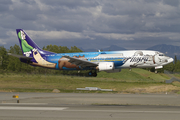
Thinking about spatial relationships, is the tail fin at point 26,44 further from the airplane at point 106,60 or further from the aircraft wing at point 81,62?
the aircraft wing at point 81,62

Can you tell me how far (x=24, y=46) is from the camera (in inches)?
1805

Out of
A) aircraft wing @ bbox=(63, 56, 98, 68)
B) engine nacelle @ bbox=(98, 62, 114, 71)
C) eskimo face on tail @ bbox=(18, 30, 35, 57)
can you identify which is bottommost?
engine nacelle @ bbox=(98, 62, 114, 71)

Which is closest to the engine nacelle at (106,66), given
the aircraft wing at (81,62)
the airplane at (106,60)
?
the airplane at (106,60)

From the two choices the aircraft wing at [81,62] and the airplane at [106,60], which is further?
the aircraft wing at [81,62]

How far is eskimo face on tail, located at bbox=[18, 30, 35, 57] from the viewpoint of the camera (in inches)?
1781

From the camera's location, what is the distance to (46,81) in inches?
1770

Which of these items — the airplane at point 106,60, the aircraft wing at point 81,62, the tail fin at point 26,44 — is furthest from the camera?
the tail fin at point 26,44

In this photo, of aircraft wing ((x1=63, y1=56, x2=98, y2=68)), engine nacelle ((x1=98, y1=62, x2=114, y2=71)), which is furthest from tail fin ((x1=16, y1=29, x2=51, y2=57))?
engine nacelle ((x1=98, y1=62, x2=114, y2=71))

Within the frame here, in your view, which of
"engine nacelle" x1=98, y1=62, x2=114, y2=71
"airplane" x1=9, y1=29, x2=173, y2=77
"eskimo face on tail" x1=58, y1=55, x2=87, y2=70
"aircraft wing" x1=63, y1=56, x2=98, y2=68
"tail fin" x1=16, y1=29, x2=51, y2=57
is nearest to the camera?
"engine nacelle" x1=98, y1=62, x2=114, y2=71

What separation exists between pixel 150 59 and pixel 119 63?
5.36 metres

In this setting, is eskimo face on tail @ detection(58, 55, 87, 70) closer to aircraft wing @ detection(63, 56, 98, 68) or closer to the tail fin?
aircraft wing @ detection(63, 56, 98, 68)

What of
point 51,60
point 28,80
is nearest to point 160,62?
point 51,60

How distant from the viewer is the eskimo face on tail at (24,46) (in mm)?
45250

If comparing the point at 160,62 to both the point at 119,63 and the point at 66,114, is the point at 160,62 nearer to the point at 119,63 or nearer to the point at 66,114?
the point at 119,63
